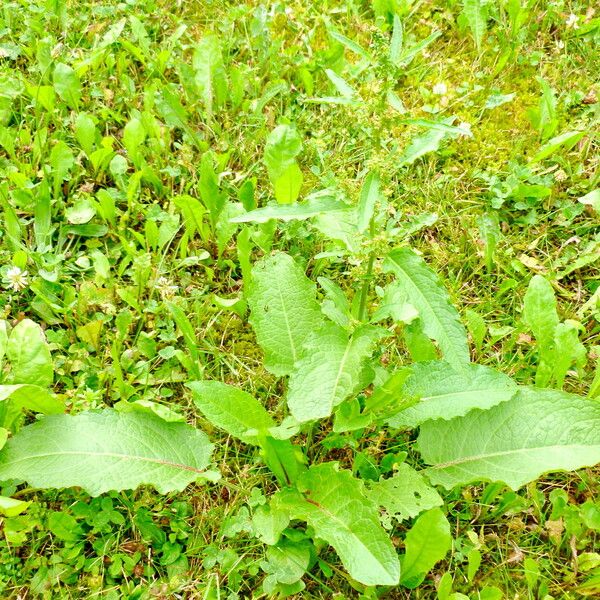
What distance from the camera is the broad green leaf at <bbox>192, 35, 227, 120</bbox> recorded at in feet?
→ 11.6

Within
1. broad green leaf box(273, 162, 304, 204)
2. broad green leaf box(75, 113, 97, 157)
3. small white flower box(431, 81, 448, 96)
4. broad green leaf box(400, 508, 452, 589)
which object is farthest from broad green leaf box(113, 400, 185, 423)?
small white flower box(431, 81, 448, 96)

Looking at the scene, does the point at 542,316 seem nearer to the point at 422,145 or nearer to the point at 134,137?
the point at 422,145

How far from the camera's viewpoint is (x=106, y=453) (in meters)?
2.42

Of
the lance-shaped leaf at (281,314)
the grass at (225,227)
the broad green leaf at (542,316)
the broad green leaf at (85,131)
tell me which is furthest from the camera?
the broad green leaf at (85,131)

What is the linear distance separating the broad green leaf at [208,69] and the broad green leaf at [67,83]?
24.9 inches

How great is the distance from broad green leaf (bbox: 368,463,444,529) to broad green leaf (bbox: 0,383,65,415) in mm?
1253

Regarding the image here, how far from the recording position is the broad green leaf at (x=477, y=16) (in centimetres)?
386

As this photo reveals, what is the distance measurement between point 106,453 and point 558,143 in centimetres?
266

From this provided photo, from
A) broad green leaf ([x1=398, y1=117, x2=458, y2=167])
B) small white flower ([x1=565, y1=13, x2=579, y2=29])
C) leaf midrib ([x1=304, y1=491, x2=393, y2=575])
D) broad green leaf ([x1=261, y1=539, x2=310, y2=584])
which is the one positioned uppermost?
small white flower ([x1=565, y1=13, x2=579, y2=29])

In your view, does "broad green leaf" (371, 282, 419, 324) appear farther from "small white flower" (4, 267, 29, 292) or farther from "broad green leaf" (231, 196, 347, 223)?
"small white flower" (4, 267, 29, 292)

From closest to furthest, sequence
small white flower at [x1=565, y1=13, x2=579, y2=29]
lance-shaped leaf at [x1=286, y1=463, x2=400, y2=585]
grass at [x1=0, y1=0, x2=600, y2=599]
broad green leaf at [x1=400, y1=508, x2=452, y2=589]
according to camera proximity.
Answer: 1. lance-shaped leaf at [x1=286, y1=463, x2=400, y2=585]
2. broad green leaf at [x1=400, y1=508, x2=452, y2=589]
3. grass at [x1=0, y1=0, x2=600, y2=599]
4. small white flower at [x1=565, y1=13, x2=579, y2=29]

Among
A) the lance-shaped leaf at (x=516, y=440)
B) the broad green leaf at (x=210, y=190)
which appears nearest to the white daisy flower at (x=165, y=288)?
the broad green leaf at (x=210, y=190)

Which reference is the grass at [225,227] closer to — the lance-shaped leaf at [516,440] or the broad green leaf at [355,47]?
the broad green leaf at [355,47]

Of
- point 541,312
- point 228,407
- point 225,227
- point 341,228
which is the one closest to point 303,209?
point 341,228
